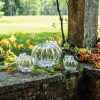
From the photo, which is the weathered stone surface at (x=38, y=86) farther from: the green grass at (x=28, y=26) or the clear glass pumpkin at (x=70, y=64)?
the green grass at (x=28, y=26)

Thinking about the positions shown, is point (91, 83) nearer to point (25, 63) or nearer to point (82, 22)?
point (25, 63)

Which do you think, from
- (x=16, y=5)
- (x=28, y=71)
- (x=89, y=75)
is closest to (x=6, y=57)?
(x=28, y=71)

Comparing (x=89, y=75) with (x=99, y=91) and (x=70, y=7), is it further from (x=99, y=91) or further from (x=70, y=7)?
(x=70, y=7)

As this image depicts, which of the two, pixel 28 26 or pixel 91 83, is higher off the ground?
pixel 91 83

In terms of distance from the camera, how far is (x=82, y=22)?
481 centimetres

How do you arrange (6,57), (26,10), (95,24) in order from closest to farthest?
(6,57), (95,24), (26,10)

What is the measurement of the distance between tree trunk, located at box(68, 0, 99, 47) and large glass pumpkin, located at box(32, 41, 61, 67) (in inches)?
32.7

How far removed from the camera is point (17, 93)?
11.2 ft

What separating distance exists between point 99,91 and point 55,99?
1.69ft

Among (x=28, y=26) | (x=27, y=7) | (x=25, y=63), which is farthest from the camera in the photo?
(x=27, y=7)

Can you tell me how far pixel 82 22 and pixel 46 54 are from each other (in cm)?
96

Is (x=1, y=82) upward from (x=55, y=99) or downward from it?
upward

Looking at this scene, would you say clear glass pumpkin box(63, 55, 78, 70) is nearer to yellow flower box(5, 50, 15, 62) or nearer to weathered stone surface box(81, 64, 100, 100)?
weathered stone surface box(81, 64, 100, 100)

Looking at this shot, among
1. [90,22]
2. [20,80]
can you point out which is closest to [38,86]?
[20,80]
